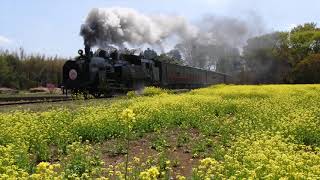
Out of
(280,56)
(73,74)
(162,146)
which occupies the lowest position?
(162,146)

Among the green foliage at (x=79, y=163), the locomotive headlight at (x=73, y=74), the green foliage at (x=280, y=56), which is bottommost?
the green foliage at (x=79, y=163)

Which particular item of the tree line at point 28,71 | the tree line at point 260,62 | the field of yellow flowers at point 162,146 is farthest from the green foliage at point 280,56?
the field of yellow flowers at point 162,146

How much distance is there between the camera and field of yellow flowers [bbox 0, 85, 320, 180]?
729 cm

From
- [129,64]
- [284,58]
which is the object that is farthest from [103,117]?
[284,58]

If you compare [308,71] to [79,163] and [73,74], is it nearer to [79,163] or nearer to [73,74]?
[73,74]

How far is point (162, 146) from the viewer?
11.5 m

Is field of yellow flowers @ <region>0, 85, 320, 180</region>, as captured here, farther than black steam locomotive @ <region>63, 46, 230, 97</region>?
No

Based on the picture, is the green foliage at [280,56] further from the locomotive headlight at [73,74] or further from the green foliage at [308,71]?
the locomotive headlight at [73,74]

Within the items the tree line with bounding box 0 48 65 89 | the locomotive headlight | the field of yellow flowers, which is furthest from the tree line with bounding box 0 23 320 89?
the field of yellow flowers

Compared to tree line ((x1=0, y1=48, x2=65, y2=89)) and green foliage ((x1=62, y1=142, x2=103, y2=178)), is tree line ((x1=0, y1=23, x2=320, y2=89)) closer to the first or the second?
tree line ((x1=0, y1=48, x2=65, y2=89))

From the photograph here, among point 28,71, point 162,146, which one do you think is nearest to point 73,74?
point 162,146

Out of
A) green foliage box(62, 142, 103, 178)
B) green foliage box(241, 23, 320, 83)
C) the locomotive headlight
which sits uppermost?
green foliage box(241, 23, 320, 83)

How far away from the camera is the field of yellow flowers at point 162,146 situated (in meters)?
7.29

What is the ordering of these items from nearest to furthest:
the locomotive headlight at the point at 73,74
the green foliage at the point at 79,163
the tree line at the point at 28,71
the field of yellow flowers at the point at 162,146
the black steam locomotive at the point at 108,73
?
the field of yellow flowers at the point at 162,146 → the green foliage at the point at 79,163 → the black steam locomotive at the point at 108,73 → the locomotive headlight at the point at 73,74 → the tree line at the point at 28,71
